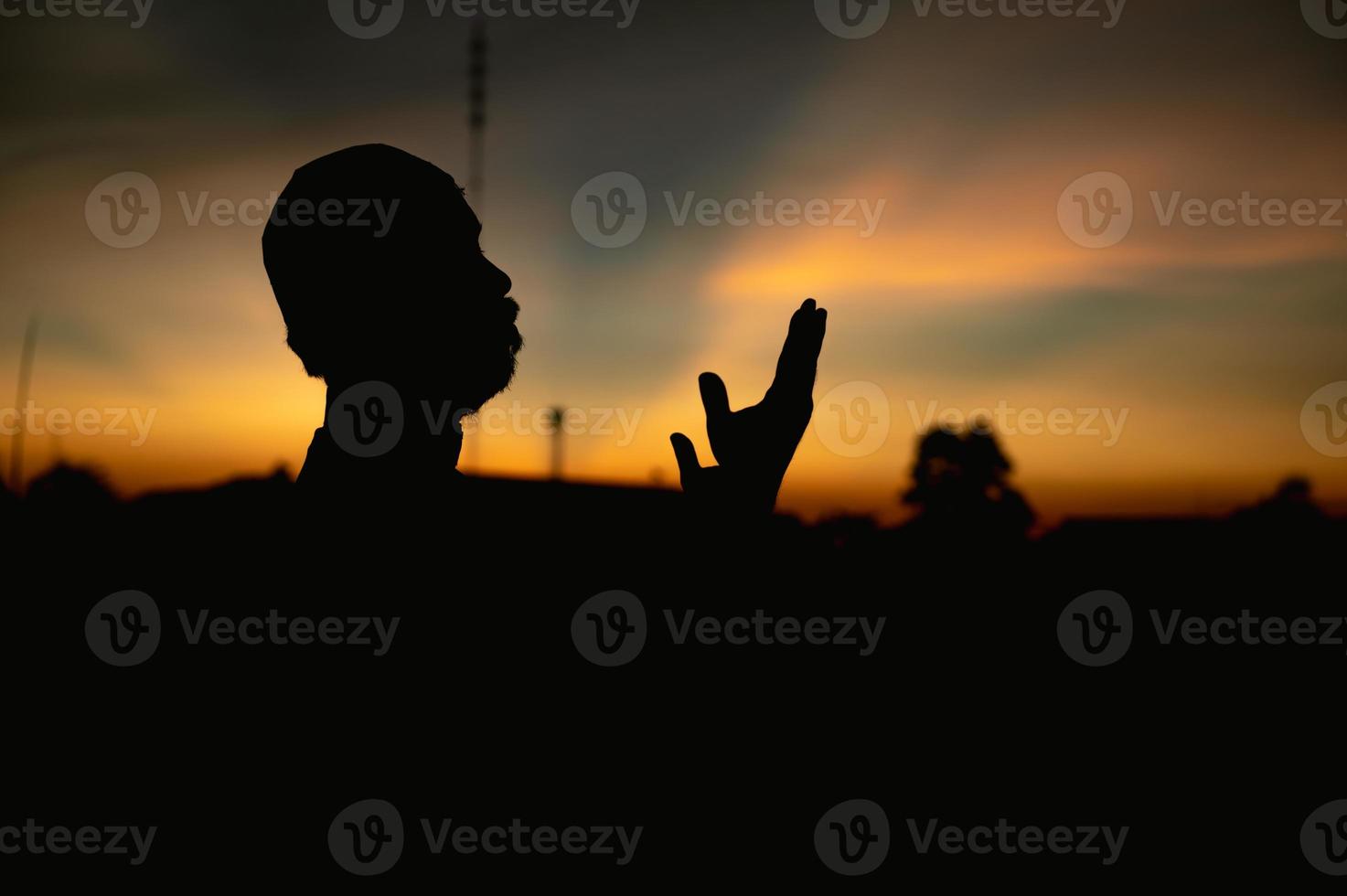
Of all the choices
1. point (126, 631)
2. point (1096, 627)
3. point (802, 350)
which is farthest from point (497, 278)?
point (1096, 627)

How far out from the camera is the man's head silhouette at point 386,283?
8.46 ft

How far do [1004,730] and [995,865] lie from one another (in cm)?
1006

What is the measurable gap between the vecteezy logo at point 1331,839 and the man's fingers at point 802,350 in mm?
7300

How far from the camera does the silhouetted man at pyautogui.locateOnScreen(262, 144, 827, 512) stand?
241 cm

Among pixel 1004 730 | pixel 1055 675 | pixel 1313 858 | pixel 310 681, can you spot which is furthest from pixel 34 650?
pixel 1055 675

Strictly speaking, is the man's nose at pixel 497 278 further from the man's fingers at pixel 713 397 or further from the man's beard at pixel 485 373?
the man's fingers at pixel 713 397

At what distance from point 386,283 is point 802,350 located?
1.36m

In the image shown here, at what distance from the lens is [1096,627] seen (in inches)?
646
